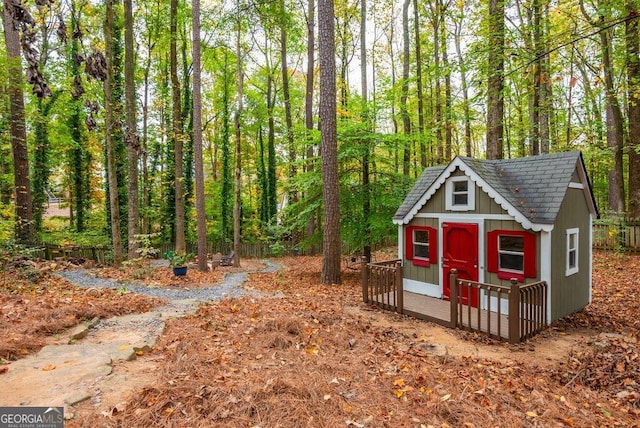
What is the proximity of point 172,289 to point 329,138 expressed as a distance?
6207mm

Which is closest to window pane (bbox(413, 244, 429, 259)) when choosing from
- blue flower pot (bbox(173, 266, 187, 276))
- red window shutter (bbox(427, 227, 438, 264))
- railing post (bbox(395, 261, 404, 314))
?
red window shutter (bbox(427, 227, 438, 264))

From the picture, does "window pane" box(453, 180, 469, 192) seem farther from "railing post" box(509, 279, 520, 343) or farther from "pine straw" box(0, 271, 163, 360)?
"pine straw" box(0, 271, 163, 360)

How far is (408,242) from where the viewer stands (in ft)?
29.7

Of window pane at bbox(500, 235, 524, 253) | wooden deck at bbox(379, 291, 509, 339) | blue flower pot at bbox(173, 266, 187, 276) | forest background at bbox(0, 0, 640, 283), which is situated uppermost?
forest background at bbox(0, 0, 640, 283)

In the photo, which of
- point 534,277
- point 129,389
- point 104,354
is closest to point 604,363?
point 534,277

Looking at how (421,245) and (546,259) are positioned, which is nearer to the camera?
(546,259)

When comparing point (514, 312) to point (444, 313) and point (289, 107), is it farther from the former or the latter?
point (289, 107)

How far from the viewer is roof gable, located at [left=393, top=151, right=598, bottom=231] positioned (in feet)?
21.7

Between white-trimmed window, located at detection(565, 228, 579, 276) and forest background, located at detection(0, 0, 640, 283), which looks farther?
forest background, located at detection(0, 0, 640, 283)

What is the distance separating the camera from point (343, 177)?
1202 centimetres

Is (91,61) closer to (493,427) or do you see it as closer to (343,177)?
(493,427)

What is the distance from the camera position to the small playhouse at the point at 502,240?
6.57m

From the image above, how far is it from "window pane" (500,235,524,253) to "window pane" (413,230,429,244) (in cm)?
185

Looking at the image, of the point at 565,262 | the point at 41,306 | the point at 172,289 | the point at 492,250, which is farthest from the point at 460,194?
the point at 41,306
